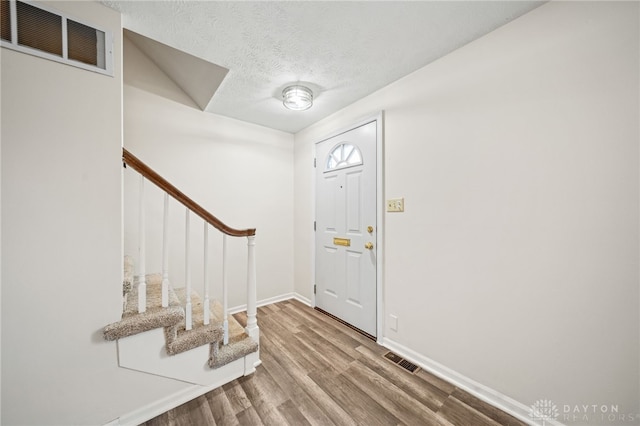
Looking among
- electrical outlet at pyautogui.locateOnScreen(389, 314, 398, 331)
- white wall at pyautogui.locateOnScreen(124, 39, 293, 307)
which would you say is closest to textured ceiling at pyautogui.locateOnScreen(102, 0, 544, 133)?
white wall at pyautogui.locateOnScreen(124, 39, 293, 307)

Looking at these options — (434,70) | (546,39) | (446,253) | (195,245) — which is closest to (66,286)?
(195,245)

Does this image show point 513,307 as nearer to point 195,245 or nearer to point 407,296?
point 407,296

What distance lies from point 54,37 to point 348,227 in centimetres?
228

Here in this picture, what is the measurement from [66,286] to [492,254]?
7.79 feet

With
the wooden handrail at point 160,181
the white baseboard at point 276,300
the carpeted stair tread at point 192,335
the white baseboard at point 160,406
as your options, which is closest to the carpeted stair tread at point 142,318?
the carpeted stair tread at point 192,335

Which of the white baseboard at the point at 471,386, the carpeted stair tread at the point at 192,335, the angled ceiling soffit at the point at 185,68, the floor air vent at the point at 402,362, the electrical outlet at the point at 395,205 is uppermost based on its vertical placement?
the angled ceiling soffit at the point at 185,68

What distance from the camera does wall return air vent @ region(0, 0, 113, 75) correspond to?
3.50 ft

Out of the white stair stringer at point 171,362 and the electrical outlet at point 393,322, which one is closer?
the white stair stringer at point 171,362

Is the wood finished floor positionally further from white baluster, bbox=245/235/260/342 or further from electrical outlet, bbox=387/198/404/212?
electrical outlet, bbox=387/198/404/212

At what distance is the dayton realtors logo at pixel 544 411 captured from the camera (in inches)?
48.1

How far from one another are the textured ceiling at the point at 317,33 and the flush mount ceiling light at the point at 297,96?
0.19ft

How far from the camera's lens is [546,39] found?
49.2 inches

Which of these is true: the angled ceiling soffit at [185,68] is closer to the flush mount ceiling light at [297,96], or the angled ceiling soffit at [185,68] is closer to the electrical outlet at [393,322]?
the flush mount ceiling light at [297,96]

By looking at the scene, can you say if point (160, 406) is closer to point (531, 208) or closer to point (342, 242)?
point (342, 242)
